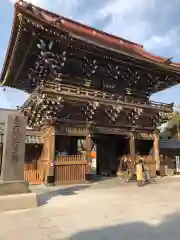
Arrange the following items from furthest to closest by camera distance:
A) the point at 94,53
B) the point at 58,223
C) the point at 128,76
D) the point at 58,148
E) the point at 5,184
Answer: the point at 128,76 → the point at 58,148 → the point at 94,53 → the point at 5,184 → the point at 58,223

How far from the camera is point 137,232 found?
5562 mm

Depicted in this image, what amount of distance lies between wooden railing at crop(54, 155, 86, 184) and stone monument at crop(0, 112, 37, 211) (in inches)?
249

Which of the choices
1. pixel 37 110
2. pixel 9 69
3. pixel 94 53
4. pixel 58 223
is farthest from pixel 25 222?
pixel 9 69

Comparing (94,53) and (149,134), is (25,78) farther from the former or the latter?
(149,134)

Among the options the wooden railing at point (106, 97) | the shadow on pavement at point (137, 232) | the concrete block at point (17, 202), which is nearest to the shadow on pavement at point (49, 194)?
the concrete block at point (17, 202)

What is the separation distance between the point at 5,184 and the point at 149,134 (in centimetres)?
1374

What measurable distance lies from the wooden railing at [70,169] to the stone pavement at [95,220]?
5340 mm

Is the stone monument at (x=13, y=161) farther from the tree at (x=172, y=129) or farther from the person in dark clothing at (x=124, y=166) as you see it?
the tree at (x=172, y=129)

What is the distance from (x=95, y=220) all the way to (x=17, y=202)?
9.27 feet

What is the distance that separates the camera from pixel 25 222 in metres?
6.38

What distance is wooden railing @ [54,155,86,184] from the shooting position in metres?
14.9

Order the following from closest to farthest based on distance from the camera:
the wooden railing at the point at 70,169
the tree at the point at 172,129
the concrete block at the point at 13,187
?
the concrete block at the point at 13,187 < the wooden railing at the point at 70,169 < the tree at the point at 172,129

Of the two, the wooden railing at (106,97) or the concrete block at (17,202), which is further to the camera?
the wooden railing at (106,97)

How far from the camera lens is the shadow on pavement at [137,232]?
17.0 feet
